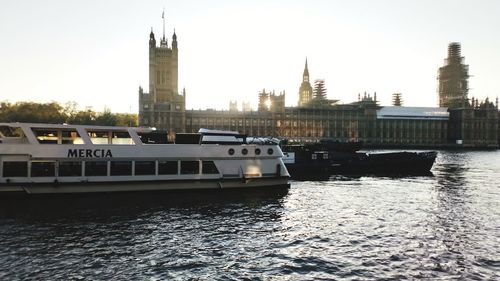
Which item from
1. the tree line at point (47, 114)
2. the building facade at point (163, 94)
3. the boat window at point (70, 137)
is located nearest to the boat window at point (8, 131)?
the boat window at point (70, 137)

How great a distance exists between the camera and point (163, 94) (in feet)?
589

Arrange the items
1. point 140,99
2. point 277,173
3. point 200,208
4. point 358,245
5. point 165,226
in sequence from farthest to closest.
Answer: point 140,99 < point 277,173 < point 200,208 < point 165,226 < point 358,245

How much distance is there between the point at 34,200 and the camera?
27484mm

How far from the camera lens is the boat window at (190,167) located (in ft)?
103

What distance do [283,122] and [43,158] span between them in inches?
6202

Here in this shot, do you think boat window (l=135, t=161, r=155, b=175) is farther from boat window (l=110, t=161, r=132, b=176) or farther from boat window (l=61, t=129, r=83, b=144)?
boat window (l=61, t=129, r=83, b=144)

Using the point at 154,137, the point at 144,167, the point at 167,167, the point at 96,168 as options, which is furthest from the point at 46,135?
the point at 167,167

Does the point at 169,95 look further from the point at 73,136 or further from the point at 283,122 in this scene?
the point at 73,136

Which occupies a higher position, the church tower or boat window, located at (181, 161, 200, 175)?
the church tower

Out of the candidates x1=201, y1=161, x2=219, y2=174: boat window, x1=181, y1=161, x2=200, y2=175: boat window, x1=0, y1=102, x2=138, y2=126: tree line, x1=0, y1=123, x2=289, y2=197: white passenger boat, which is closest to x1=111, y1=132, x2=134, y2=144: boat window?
x1=0, y1=123, x2=289, y2=197: white passenger boat

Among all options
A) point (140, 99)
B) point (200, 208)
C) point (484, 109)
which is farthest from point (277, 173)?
point (484, 109)

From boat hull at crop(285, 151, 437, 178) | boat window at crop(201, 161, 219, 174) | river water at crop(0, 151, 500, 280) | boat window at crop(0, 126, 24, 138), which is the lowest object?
river water at crop(0, 151, 500, 280)

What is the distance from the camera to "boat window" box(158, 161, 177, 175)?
101 ft

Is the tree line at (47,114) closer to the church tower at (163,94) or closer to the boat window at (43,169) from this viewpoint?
the church tower at (163,94)
